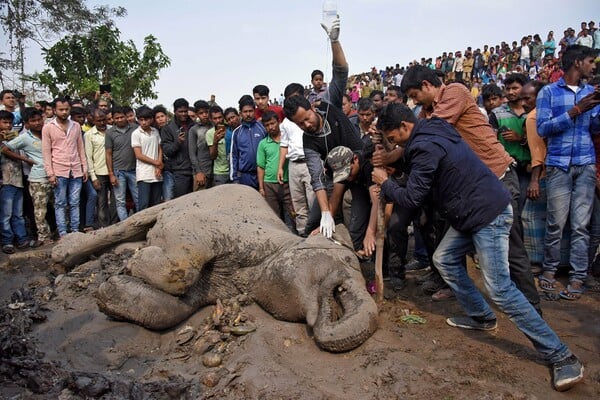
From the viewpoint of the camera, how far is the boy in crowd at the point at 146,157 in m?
7.28

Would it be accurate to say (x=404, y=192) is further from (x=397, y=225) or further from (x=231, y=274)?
(x=231, y=274)

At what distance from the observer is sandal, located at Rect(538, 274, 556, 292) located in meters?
4.86

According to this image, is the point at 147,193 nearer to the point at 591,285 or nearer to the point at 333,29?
the point at 333,29

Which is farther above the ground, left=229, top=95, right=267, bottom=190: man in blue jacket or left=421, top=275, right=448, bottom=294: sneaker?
left=229, top=95, right=267, bottom=190: man in blue jacket

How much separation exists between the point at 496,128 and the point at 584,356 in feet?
9.08

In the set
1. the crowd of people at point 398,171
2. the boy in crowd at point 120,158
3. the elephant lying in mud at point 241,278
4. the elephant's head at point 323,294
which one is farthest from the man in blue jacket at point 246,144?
the elephant's head at point 323,294

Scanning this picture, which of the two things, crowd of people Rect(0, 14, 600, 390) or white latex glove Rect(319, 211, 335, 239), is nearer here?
crowd of people Rect(0, 14, 600, 390)

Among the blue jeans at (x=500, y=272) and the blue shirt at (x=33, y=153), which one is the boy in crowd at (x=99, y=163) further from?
the blue jeans at (x=500, y=272)

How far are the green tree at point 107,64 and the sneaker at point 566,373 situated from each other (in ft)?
48.0

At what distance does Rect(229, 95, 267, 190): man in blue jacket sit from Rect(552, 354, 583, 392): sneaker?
4.84m

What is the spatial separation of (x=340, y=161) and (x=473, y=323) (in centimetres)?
183

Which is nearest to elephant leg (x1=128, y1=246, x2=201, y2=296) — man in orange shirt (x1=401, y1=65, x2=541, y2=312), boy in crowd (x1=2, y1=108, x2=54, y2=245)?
man in orange shirt (x1=401, y1=65, x2=541, y2=312)

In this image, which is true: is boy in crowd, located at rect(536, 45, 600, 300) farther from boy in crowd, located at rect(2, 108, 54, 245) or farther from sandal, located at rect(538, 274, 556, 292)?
boy in crowd, located at rect(2, 108, 54, 245)

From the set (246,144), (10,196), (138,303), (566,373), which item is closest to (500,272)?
(566,373)
